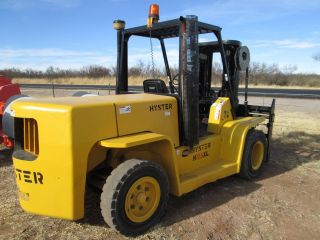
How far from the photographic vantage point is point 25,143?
12.6 feet

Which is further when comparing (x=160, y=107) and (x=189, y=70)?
(x=189, y=70)

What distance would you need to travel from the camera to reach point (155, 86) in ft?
16.0

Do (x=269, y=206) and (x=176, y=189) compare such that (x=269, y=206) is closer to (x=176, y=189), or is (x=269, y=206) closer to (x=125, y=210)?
(x=176, y=189)

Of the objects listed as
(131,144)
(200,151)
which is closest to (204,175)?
(200,151)

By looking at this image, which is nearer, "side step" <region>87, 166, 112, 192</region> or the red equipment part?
"side step" <region>87, 166, 112, 192</region>

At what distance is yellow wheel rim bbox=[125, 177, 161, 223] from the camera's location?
12.2ft

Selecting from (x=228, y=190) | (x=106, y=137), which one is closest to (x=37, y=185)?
(x=106, y=137)

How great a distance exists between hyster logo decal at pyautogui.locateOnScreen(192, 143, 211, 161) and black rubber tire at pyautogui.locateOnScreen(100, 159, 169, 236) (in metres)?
1.09

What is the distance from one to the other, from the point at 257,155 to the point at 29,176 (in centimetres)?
388

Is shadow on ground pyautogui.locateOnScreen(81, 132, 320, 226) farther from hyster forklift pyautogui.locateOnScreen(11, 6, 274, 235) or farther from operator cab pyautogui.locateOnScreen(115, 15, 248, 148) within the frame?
operator cab pyautogui.locateOnScreen(115, 15, 248, 148)

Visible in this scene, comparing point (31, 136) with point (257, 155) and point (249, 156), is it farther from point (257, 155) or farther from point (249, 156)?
point (257, 155)

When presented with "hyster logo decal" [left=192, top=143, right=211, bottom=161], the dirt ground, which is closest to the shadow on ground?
the dirt ground

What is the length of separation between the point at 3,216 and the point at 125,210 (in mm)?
1732

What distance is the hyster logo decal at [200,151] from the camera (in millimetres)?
4824
